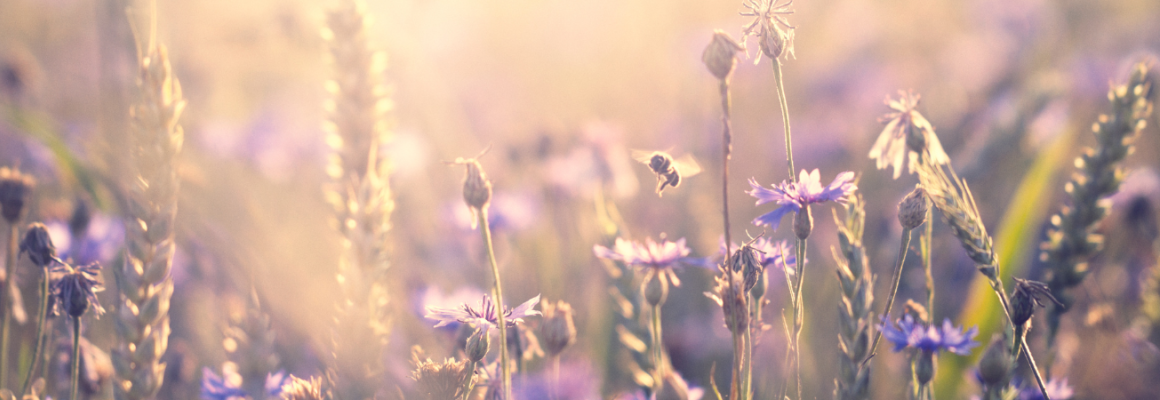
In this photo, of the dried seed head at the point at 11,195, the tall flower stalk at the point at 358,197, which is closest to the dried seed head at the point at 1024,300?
A: the tall flower stalk at the point at 358,197

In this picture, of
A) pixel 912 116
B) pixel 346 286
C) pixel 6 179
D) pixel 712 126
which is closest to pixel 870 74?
pixel 712 126

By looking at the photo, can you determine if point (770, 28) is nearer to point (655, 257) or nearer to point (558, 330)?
point (655, 257)

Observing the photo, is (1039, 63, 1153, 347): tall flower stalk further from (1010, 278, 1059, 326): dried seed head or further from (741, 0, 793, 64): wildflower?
(741, 0, 793, 64): wildflower

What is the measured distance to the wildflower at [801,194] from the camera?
0.79 metres

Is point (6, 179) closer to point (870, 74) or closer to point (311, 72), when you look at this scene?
point (311, 72)

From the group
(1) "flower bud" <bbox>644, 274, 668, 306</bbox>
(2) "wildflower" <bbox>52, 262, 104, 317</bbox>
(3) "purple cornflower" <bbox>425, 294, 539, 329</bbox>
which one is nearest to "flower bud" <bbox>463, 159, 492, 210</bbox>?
(3) "purple cornflower" <bbox>425, 294, 539, 329</bbox>

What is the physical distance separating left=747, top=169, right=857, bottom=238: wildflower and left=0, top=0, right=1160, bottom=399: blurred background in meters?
0.68

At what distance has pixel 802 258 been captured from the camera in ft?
2.64

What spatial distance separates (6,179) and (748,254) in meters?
1.10

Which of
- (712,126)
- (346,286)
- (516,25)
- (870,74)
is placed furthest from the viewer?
(516,25)

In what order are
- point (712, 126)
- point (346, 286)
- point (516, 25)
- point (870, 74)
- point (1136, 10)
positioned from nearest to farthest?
1. point (346, 286)
2. point (712, 126)
3. point (870, 74)
4. point (1136, 10)
5. point (516, 25)

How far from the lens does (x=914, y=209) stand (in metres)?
0.78

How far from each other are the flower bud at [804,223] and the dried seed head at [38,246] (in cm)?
95

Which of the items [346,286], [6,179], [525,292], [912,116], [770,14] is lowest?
[525,292]
